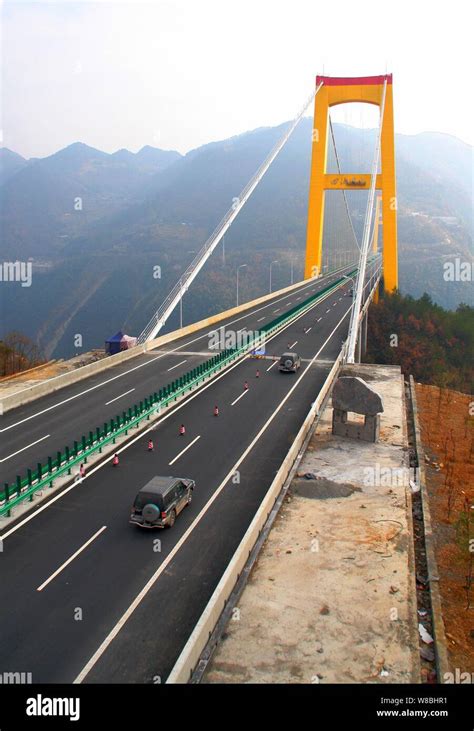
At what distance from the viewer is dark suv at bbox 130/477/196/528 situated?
691 inches

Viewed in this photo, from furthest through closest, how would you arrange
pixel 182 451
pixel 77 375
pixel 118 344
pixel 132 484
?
pixel 118 344 → pixel 77 375 → pixel 182 451 → pixel 132 484

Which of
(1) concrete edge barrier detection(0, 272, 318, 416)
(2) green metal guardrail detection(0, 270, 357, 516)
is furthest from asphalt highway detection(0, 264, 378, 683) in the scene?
(1) concrete edge barrier detection(0, 272, 318, 416)

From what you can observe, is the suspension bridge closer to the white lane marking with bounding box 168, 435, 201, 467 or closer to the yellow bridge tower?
the white lane marking with bounding box 168, 435, 201, 467

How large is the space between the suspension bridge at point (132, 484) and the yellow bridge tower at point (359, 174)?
123 feet

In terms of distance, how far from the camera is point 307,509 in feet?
65.1

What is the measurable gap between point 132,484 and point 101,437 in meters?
4.08

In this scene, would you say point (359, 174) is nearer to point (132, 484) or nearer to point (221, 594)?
point (132, 484)

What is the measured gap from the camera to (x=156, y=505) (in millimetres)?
17578

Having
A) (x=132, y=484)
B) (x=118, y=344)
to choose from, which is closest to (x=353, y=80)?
(x=118, y=344)

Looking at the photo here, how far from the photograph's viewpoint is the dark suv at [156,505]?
1756 cm

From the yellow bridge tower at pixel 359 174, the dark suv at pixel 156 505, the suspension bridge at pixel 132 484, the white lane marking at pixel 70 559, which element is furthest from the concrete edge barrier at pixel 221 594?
the yellow bridge tower at pixel 359 174

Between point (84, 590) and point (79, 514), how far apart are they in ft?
14.3

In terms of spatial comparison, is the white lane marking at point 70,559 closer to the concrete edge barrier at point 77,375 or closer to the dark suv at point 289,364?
the concrete edge barrier at point 77,375

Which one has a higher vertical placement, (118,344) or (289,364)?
(118,344)
